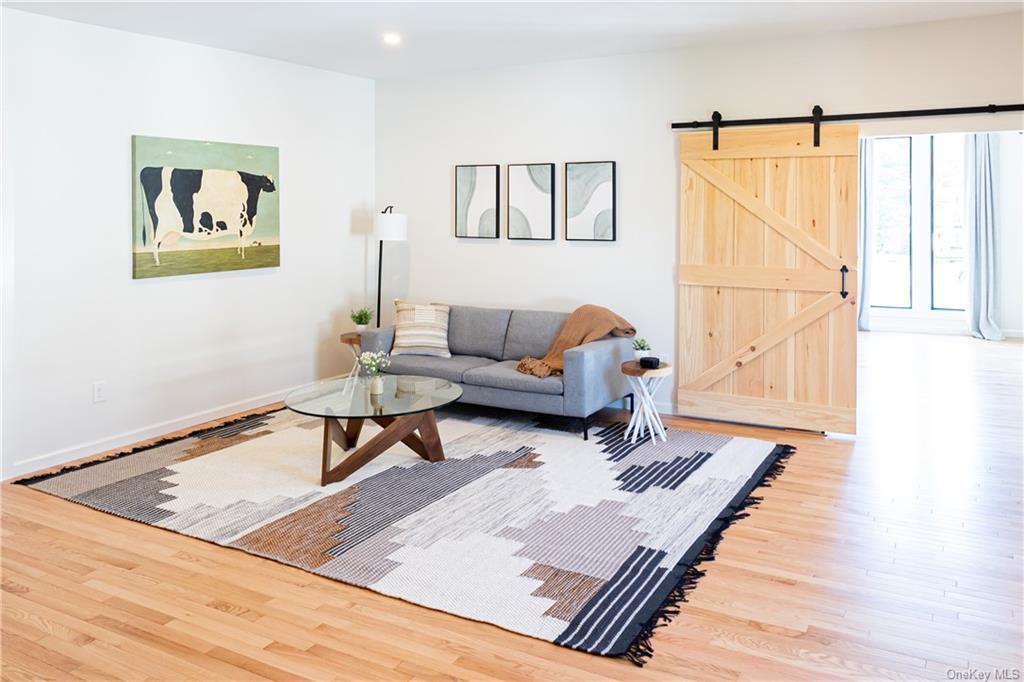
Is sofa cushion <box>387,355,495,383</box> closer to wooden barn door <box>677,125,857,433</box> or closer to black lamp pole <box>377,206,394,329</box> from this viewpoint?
black lamp pole <box>377,206,394,329</box>

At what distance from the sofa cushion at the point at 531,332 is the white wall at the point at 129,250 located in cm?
164

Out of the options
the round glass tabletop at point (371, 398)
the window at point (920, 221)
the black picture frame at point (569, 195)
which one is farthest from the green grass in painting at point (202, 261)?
the window at point (920, 221)

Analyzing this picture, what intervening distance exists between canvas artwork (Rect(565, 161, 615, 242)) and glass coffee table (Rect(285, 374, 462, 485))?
1821mm

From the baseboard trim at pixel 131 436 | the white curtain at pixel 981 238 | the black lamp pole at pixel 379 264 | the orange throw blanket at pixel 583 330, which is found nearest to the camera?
the baseboard trim at pixel 131 436

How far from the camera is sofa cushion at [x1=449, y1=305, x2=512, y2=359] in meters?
6.23

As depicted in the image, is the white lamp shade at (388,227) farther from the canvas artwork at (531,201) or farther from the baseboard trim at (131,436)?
the baseboard trim at (131,436)

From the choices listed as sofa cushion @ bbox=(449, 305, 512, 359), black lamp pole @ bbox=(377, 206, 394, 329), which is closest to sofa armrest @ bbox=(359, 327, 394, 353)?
sofa cushion @ bbox=(449, 305, 512, 359)

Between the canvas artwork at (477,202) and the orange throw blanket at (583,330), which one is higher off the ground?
the canvas artwork at (477,202)

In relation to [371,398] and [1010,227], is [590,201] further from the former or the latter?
[1010,227]

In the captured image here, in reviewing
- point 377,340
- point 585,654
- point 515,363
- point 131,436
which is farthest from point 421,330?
point 585,654

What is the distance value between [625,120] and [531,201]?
3.03ft

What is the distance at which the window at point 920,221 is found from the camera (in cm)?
998

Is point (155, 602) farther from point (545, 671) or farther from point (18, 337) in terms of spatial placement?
point (18, 337)

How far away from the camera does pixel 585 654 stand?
2.77 meters
